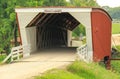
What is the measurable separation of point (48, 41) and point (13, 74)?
18742 mm

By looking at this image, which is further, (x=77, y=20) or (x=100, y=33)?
(x=100, y=33)

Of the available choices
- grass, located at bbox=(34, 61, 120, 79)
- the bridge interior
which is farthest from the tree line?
grass, located at bbox=(34, 61, 120, 79)

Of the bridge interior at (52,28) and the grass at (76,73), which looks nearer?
the grass at (76,73)

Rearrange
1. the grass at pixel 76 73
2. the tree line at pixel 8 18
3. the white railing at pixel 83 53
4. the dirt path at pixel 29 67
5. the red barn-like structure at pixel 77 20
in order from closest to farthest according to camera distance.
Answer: the grass at pixel 76 73 < the dirt path at pixel 29 67 < the white railing at pixel 83 53 < the red barn-like structure at pixel 77 20 < the tree line at pixel 8 18

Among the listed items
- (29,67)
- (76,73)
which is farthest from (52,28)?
(76,73)

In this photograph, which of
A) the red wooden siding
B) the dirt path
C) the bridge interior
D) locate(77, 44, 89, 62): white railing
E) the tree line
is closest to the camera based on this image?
the dirt path

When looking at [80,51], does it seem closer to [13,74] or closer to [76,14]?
[76,14]

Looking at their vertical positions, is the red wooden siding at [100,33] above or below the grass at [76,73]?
above

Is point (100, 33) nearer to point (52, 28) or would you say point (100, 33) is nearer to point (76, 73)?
point (52, 28)

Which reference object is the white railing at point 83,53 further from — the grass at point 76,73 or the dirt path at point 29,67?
the grass at point 76,73

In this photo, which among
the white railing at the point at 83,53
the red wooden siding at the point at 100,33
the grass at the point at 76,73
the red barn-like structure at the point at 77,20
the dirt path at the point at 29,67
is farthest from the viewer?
the red wooden siding at the point at 100,33

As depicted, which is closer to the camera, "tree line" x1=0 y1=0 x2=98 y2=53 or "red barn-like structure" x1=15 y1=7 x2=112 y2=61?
"red barn-like structure" x1=15 y1=7 x2=112 y2=61

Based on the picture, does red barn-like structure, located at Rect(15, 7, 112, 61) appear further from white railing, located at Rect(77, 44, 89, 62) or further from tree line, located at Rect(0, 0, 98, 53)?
tree line, located at Rect(0, 0, 98, 53)

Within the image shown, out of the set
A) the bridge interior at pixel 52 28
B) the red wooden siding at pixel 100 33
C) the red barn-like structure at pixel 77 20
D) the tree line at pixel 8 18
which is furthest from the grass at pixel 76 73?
the tree line at pixel 8 18
